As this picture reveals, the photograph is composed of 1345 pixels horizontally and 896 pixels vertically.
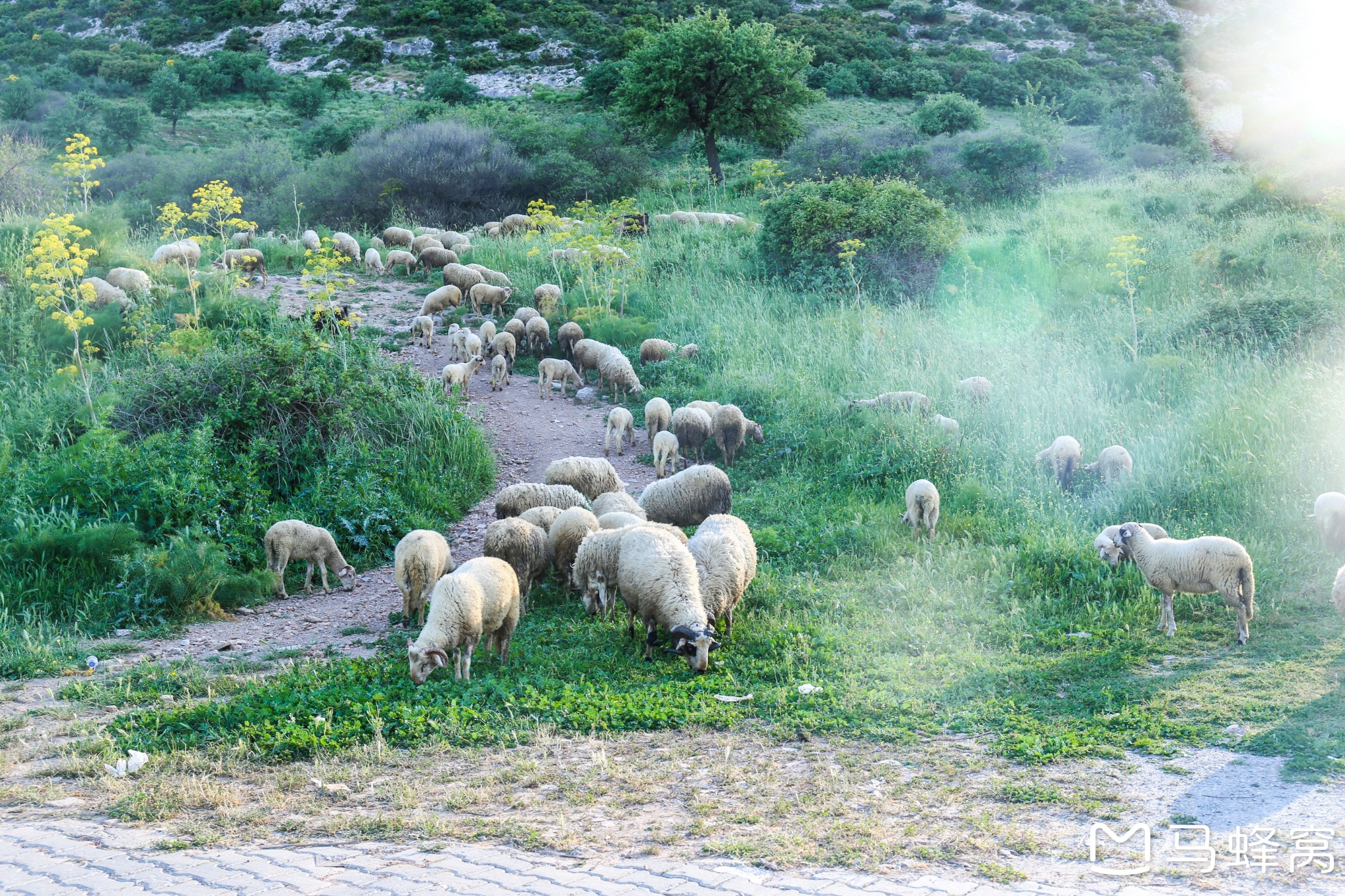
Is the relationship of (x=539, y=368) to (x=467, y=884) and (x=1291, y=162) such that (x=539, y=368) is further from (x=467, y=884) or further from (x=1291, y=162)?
(x=1291, y=162)

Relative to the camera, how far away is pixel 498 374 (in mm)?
14891

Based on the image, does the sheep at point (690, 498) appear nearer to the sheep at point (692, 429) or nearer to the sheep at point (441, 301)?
the sheep at point (692, 429)

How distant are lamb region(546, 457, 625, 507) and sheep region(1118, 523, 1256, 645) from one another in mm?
5031

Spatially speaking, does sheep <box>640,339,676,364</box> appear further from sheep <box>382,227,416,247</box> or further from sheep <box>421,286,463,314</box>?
sheep <box>382,227,416,247</box>

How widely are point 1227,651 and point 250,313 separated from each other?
13.3m

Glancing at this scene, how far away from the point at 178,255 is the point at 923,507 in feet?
46.7

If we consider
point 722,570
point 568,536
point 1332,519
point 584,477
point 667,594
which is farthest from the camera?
point 584,477

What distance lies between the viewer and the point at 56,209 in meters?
19.2

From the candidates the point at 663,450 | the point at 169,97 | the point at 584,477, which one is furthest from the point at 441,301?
the point at 169,97

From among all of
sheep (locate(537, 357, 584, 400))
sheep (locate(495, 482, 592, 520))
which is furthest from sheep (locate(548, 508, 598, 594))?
sheep (locate(537, 357, 584, 400))

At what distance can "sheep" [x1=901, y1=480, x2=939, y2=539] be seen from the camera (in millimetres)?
9172

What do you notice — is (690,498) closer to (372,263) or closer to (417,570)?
(417,570)

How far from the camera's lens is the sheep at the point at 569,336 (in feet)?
51.6

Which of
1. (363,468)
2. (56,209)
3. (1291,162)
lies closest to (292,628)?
(363,468)
